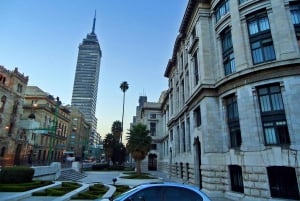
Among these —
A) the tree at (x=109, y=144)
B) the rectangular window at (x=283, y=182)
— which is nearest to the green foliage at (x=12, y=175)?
the rectangular window at (x=283, y=182)

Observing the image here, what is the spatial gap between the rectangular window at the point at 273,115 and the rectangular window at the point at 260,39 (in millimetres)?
2842

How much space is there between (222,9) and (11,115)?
150 ft

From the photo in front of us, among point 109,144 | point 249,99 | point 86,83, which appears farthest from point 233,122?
point 86,83

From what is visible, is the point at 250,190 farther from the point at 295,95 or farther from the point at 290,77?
the point at 290,77

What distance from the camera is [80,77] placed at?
616 ft

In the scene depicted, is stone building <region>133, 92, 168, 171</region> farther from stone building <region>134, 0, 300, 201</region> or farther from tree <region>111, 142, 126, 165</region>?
stone building <region>134, 0, 300, 201</region>

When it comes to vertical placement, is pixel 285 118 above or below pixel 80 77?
below

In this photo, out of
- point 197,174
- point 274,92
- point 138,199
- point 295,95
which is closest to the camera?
point 138,199

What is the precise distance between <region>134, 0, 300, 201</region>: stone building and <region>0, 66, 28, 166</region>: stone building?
3877cm

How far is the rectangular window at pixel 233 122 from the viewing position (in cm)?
1839

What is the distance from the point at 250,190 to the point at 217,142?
5.38 m

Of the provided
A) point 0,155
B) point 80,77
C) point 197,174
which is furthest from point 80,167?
point 80,77

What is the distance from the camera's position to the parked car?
6180 millimetres

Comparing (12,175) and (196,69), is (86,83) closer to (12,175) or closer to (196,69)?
(196,69)
